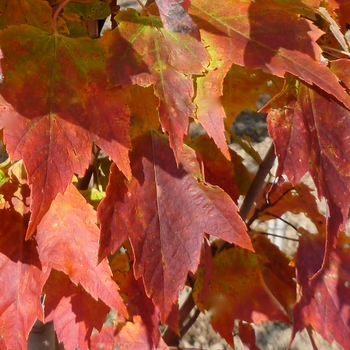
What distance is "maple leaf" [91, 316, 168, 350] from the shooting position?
2.32 feet

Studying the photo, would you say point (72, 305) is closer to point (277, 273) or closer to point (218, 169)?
point (218, 169)

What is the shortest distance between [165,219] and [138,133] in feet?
0.32

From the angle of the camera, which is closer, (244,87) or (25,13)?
(25,13)

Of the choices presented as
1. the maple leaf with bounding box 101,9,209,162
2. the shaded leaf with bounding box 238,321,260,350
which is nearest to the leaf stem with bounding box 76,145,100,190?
the maple leaf with bounding box 101,9,209,162

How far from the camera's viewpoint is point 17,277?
530mm

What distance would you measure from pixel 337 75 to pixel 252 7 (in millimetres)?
114

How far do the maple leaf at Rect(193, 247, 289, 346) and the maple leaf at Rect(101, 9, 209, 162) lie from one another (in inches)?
13.5

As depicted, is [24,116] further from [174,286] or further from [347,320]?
[347,320]

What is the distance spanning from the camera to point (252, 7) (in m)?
0.50

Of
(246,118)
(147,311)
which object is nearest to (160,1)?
(147,311)

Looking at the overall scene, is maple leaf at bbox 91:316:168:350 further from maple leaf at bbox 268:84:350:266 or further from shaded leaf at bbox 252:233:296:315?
maple leaf at bbox 268:84:350:266

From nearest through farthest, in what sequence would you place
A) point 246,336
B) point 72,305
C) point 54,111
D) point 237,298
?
point 54,111 → point 72,305 → point 237,298 → point 246,336

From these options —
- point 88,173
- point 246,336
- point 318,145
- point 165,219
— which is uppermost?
point 318,145

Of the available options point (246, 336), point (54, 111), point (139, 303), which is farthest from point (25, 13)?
point (246, 336)
